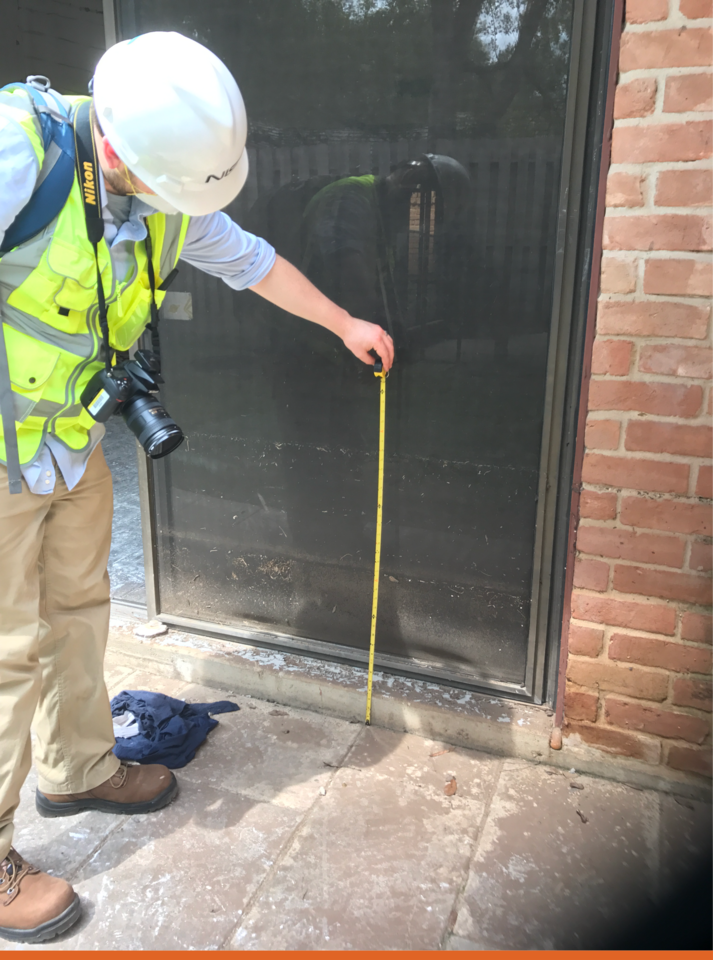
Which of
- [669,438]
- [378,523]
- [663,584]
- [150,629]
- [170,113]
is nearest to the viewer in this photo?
[170,113]

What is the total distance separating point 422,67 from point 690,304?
110 cm

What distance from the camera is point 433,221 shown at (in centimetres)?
246

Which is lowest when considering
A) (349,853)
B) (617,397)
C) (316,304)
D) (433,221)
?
(349,853)

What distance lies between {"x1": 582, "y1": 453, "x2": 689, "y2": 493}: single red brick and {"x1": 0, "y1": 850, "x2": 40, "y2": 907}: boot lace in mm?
1895

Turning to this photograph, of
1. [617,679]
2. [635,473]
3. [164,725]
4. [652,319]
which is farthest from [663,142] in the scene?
[164,725]

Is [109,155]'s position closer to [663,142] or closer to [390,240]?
[390,240]

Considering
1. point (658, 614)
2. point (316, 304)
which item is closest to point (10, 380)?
point (316, 304)

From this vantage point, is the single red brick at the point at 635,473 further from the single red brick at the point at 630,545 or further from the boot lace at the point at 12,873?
the boot lace at the point at 12,873

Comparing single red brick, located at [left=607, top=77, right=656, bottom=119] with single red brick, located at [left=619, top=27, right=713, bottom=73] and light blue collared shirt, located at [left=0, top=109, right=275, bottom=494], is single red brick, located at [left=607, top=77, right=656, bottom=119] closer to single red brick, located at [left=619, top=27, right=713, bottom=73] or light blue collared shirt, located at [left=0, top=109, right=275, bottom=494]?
single red brick, located at [left=619, top=27, right=713, bottom=73]

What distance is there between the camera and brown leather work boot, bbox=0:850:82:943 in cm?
193

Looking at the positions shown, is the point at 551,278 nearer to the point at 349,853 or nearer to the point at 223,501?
the point at 223,501

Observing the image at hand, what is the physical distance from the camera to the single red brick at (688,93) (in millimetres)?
1921

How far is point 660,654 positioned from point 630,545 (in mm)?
354

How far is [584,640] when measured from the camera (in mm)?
2426
